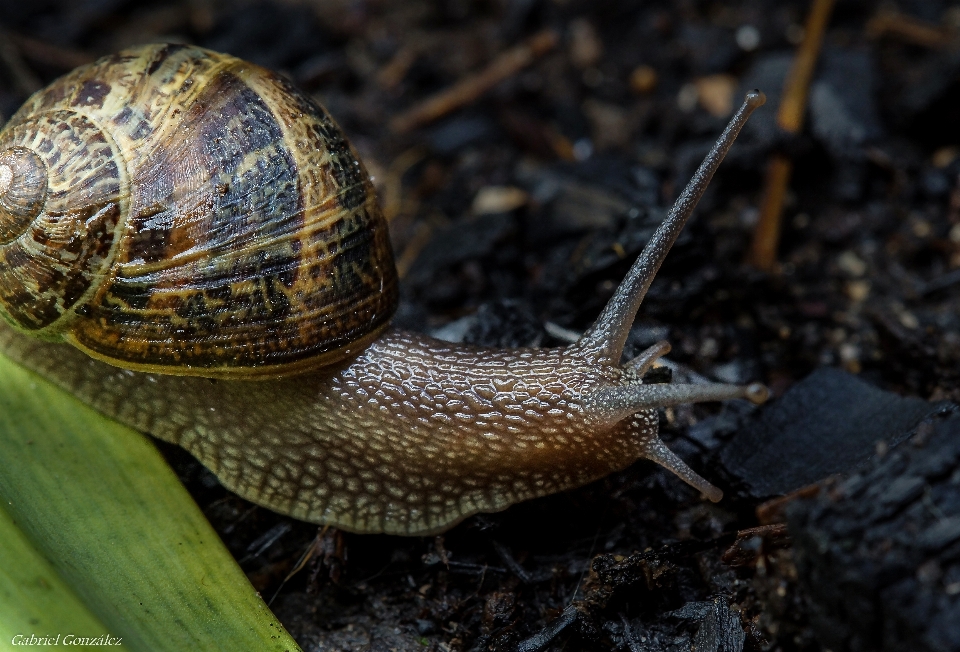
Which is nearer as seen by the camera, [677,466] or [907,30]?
[677,466]

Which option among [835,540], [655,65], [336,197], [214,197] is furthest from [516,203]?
[835,540]

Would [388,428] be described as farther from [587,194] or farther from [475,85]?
[475,85]

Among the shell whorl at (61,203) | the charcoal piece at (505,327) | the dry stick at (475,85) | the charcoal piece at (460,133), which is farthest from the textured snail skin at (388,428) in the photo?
the dry stick at (475,85)

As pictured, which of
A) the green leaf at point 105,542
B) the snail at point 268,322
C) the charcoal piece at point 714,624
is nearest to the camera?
the green leaf at point 105,542

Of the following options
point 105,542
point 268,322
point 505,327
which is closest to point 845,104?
point 505,327

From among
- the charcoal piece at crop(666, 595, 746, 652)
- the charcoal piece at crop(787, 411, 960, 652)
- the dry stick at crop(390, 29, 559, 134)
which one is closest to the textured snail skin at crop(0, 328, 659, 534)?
the charcoal piece at crop(666, 595, 746, 652)

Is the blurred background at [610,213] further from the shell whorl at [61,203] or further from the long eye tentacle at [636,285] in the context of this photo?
the shell whorl at [61,203]

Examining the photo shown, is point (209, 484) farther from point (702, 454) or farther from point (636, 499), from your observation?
point (702, 454)
